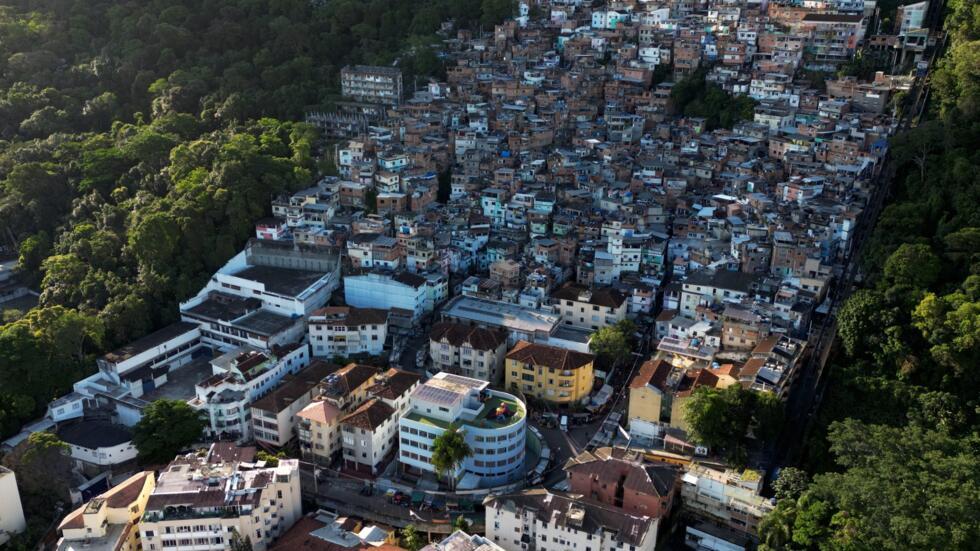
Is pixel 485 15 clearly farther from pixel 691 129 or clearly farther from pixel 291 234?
pixel 291 234

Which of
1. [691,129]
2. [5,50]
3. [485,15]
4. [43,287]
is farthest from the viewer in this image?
[485,15]

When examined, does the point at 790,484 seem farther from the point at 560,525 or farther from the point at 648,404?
the point at 560,525

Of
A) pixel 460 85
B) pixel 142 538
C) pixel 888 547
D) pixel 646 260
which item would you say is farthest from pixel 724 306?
pixel 460 85

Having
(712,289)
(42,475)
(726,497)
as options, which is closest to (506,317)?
(712,289)

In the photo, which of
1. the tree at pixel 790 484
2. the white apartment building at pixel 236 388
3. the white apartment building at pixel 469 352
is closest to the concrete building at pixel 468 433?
the white apartment building at pixel 469 352

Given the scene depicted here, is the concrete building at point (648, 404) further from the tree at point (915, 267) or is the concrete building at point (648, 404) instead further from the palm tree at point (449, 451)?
the tree at point (915, 267)

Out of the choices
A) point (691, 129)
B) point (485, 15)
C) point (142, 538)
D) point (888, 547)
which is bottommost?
point (142, 538)

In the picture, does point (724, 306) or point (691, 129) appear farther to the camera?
point (691, 129)
